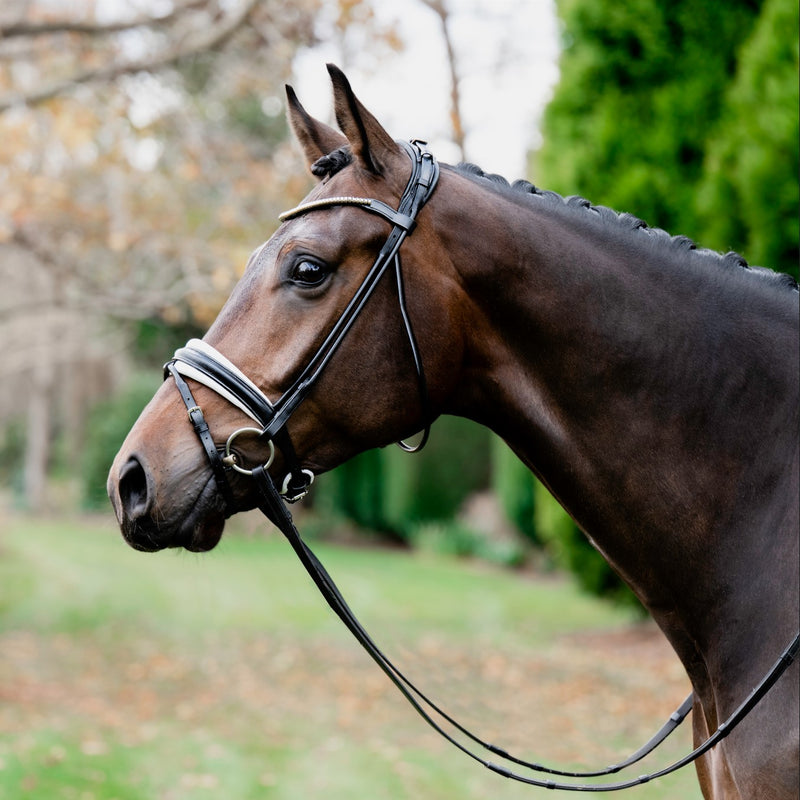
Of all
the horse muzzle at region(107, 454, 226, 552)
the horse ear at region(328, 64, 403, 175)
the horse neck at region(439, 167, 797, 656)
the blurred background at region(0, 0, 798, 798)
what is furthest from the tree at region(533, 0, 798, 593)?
the horse muzzle at region(107, 454, 226, 552)

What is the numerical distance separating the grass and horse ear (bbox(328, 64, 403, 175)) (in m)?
1.35

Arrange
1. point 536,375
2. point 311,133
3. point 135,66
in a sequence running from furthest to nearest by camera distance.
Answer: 1. point 135,66
2. point 311,133
3. point 536,375

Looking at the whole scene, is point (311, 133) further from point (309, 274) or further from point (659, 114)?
point (659, 114)

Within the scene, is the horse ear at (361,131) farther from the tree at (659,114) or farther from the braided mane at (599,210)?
the tree at (659,114)

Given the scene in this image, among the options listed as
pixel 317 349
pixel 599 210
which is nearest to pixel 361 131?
pixel 317 349

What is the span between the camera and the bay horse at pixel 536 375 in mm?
2160

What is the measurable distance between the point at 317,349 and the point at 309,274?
0.62 feet

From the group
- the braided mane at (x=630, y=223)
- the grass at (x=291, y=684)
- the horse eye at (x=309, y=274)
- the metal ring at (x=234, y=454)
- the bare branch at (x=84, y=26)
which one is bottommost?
the grass at (x=291, y=684)

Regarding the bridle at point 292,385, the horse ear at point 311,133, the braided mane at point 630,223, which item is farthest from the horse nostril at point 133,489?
the braided mane at point 630,223

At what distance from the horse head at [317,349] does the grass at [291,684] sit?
Result: 664mm

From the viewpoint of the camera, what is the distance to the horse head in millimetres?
2178

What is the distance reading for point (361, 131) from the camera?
2.24 meters

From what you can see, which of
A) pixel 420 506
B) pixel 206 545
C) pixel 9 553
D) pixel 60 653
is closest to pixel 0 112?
pixel 60 653

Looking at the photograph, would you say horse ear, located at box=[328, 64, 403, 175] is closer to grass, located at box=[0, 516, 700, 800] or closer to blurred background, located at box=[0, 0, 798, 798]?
grass, located at box=[0, 516, 700, 800]
